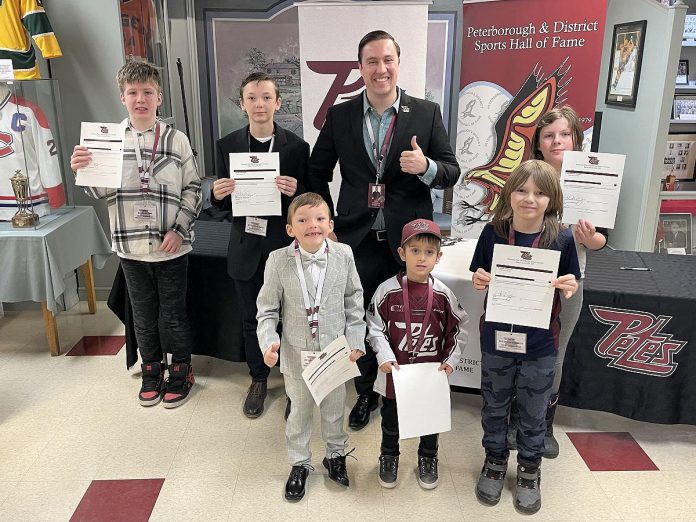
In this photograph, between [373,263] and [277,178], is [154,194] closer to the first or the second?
[277,178]

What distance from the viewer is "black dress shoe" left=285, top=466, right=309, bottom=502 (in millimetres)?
2154

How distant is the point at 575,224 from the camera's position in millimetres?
2018

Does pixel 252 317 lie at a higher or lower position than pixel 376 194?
lower

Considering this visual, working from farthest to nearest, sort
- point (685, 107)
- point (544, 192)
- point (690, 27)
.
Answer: point (685, 107), point (690, 27), point (544, 192)

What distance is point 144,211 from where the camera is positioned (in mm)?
2562

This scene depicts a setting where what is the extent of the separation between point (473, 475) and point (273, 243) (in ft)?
4.09

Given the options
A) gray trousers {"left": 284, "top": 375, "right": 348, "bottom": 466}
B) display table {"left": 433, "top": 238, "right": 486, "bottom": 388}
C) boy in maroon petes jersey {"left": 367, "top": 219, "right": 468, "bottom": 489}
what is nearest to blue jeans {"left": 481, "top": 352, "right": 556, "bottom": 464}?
boy in maroon petes jersey {"left": 367, "top": 219, "right": 468, "bottom": 489}

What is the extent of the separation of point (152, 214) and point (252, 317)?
64 centimetres

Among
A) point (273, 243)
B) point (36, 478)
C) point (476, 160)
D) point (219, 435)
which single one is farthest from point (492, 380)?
point (476, 160)

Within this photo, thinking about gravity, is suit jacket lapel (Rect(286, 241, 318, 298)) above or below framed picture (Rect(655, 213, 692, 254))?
above

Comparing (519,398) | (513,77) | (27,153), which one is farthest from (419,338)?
(27,153)

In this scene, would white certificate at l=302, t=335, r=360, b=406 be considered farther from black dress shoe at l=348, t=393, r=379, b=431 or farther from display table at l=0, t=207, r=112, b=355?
display table at l=0, t=207, r=112, b=355

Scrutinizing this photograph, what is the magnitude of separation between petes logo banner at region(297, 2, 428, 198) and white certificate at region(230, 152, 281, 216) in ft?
6.30

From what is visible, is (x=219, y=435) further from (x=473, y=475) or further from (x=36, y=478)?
(x=473, y=475)
